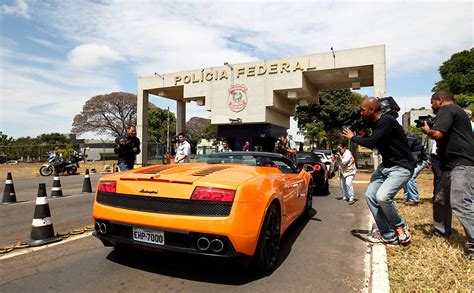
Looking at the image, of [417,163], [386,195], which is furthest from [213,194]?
[417,163]

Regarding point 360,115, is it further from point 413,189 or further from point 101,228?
point 413,189

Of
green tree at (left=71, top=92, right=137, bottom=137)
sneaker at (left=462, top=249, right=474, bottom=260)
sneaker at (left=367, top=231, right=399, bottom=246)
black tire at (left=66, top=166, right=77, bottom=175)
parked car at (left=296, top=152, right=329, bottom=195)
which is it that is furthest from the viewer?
green tree at (left=71, top=92, right=137, bottom=137)

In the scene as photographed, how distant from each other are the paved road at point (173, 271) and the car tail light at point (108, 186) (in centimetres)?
86

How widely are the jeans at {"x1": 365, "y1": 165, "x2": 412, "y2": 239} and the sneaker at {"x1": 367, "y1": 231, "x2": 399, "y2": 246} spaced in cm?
5

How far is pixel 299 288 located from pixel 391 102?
3.05m

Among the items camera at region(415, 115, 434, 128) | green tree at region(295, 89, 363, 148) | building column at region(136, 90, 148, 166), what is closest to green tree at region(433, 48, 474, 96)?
green tree at region(295, 89, 363, 148)

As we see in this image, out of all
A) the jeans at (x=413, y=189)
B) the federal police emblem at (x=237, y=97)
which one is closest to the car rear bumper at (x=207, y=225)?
the jeans at (x=413, y=189)

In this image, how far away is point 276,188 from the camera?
3717mm

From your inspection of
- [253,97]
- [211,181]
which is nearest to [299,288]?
[211,181]

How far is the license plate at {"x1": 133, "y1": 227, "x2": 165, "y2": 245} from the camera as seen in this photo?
3066 millimetres

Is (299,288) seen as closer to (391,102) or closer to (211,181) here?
(211,181)

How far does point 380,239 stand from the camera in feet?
15.0

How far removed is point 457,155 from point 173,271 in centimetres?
355

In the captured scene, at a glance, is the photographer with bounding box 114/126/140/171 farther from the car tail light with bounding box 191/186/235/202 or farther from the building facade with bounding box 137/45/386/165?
the building facade with bounding box 137/45/386/165
